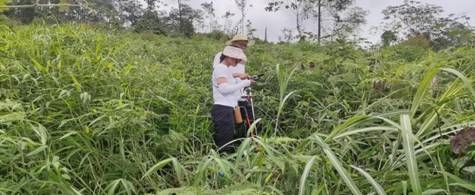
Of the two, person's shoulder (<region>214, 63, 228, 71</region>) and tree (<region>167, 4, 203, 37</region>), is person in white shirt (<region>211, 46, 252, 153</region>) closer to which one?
person's shoulder (<region>214, 63, 228, 71</region>)

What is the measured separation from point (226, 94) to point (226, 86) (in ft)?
0.24

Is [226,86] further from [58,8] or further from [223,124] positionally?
[58,8]

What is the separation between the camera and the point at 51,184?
2266 millimetres

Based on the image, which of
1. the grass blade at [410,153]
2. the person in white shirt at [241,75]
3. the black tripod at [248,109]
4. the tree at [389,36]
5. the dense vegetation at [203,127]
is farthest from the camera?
the tree at [389,36]

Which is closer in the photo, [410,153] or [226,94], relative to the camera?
[410,153]

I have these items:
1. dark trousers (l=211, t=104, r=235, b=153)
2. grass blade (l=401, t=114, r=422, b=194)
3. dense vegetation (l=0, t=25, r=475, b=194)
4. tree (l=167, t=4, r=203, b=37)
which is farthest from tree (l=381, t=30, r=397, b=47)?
tree (l=167, t=4, r=203, b=37)

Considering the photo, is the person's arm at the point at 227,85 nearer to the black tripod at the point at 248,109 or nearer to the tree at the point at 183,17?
the black tripod at the point at 248,109

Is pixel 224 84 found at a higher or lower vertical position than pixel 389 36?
lower

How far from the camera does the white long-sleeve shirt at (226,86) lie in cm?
366

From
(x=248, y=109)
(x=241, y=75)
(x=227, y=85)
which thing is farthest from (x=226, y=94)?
(x=248, y=109)

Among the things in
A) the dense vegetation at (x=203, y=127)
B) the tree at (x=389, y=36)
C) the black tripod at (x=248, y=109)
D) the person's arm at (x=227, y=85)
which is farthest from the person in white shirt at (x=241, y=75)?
the tree at (x=389, y=36)

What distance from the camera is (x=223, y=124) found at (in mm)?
3658

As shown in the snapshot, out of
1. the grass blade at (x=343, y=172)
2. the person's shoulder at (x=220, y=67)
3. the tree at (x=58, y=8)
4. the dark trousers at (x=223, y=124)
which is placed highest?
the tree at (x=58, y=8)

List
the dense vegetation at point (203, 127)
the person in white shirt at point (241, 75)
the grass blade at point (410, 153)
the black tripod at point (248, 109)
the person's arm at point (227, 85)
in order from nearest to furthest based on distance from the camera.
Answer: the grass blade at point (410, 153), the dense vegetation at point (203, 127), the person's arm at point (227, 85), the person in white shirt at point (241, 75), the black tripod at point (248, 109)
